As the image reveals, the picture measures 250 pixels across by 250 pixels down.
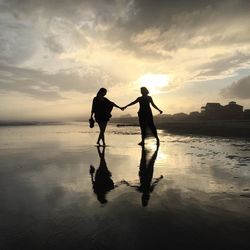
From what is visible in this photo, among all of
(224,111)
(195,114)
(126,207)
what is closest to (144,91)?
(126,207)

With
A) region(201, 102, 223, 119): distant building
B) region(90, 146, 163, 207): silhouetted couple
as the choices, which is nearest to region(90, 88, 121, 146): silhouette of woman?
region(90, 146, 163, 207): silhouetted couple

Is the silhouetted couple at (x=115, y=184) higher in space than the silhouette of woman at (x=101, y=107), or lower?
lower

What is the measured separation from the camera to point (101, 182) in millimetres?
5434

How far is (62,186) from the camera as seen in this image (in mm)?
5070

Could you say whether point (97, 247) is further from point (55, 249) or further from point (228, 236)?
point (228, 236)

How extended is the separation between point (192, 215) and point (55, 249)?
1615mm

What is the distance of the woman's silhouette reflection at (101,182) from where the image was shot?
4.54 meters

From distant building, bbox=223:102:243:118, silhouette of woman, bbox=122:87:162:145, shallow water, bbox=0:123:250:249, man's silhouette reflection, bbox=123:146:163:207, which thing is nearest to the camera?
shallow water, bbox=0:123:250:249

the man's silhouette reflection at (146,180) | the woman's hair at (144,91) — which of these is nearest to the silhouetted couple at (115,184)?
the man's silhouette reflection at (146,180)

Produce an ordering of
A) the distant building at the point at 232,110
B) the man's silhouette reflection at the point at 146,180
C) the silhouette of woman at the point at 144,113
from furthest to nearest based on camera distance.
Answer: the distant building at the point at 232,110 < the silhouette of woman at the point at 144,113 < the man's silhouette reflection at the point at 146,180

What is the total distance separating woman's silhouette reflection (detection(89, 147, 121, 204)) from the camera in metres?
4.54

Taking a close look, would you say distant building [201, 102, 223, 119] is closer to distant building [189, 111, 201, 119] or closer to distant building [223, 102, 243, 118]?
distant building [223, 102, 243, 118]

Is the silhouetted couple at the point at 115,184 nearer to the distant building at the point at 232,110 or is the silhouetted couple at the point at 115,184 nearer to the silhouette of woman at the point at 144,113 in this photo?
the silhouette of woman at the point at 144,113

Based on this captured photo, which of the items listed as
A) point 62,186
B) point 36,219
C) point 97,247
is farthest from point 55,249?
point 62,186
